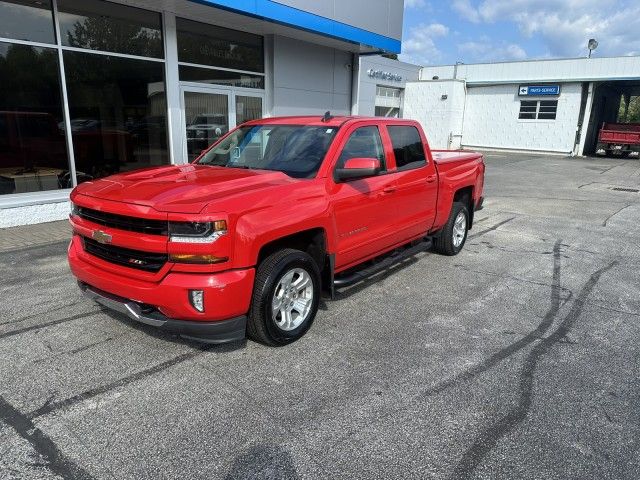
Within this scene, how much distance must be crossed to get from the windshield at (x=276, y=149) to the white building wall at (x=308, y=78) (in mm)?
7841

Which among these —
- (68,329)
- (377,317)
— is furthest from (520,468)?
(68,329)

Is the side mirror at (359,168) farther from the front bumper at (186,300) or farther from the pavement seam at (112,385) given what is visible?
the pavement seam at (112,385)

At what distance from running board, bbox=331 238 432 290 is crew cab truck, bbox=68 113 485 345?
2cm

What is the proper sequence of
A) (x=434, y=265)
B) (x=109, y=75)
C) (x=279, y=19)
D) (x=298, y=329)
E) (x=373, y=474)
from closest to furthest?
(x=373, y=474) → (x=298, y=329) → (x=434, y=265) → (x=109, y=75) → (x=279, y=19)

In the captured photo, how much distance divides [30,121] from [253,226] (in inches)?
275

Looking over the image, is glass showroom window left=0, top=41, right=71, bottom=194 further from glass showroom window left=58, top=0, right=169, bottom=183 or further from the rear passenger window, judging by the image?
the rear passenger window

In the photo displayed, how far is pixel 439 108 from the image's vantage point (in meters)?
31.9

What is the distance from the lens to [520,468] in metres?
2.68

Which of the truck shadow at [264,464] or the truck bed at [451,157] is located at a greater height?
the truck bed at [451,157]

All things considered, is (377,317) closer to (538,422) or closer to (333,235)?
(333,235)

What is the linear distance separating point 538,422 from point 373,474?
3.97 feet

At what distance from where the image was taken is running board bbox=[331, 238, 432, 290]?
4.58 m

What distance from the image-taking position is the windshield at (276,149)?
4520mm

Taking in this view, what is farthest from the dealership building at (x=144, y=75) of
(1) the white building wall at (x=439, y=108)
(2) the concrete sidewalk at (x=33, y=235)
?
(1) the white building wall at (x=439, y=108)
